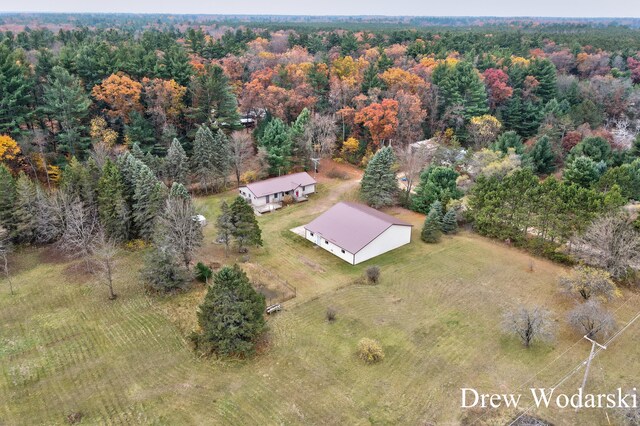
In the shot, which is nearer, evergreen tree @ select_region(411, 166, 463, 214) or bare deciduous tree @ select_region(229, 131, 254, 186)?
evergreen tree @ select_region(411, 166, 463, 214)

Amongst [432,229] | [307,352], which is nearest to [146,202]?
[307,352]

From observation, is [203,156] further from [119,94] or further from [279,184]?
[119,94]

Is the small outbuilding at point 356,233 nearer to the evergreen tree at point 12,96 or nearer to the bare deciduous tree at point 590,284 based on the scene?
the bare deciduous tree at point 590,284

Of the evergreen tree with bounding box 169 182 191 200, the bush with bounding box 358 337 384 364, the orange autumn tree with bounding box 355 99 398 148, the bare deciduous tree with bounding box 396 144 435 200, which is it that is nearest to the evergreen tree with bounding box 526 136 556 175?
the bare deciduous tree with bounding box 396 144 435 200

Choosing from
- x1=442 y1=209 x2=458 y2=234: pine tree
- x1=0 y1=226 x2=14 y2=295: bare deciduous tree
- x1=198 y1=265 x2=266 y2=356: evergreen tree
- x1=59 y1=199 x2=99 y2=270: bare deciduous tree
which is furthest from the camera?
x1=442 y1=209 x2=458 y2=234: pine tree

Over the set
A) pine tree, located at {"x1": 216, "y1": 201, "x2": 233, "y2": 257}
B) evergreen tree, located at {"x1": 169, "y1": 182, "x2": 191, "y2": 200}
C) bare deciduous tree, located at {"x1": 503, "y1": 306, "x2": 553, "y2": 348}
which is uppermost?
evergreen tree, located at {"x1": 169, "y1": 182, "x2": 191, "y2": 200}

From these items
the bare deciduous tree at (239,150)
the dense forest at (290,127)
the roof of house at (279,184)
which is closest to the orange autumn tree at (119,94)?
the dense forest at (290,127)

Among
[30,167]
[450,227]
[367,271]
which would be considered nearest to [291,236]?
[367,271]

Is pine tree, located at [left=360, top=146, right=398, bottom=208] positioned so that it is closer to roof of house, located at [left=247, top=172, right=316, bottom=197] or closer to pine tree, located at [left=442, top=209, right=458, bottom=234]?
roof of house, located at [left=247, top=172, right=316, bottom=197]
